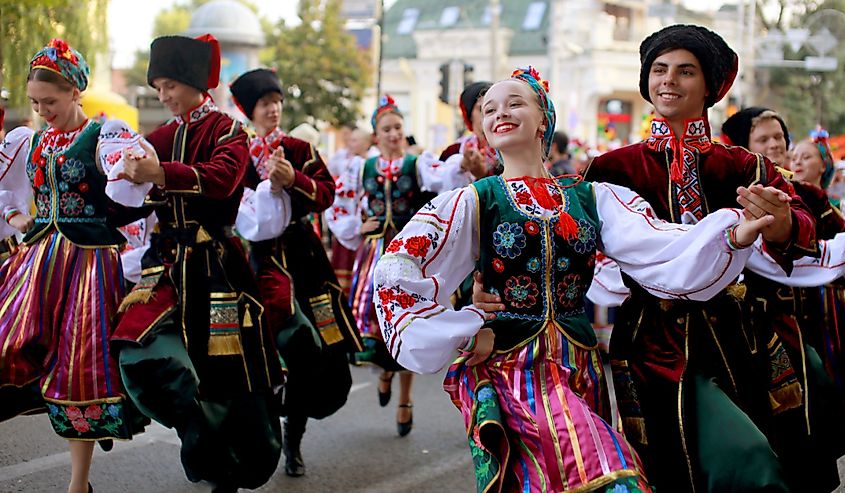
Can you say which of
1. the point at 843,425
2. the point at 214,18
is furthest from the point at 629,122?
the point at 843,425

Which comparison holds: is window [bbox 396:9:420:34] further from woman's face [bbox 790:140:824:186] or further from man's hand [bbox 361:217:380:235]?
woman's face [bbox 790:140:824:186]

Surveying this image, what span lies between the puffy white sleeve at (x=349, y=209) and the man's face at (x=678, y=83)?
12.1 ft

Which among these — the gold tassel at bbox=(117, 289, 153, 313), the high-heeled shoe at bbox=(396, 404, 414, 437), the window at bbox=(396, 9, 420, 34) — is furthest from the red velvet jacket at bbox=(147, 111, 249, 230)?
the window at bbox=(396, 9, 420, 34)

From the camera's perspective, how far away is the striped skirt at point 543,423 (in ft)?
10.3

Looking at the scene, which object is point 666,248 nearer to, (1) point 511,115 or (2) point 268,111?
(1) point 511,115

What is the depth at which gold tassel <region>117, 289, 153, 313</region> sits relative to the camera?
4.65 meters

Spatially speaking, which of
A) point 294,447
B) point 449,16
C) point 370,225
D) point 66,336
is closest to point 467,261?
point 66,336

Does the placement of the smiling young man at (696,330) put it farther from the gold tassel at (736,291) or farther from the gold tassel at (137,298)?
the gold tassel at (137,298)

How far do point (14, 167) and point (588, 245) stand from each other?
306cm

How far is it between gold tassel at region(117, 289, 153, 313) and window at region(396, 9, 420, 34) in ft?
150

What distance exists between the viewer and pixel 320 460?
19.9ft

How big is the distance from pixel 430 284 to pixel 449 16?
46.2 metres

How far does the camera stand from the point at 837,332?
554 centimetres

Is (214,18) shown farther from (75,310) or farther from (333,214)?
(75,310)
